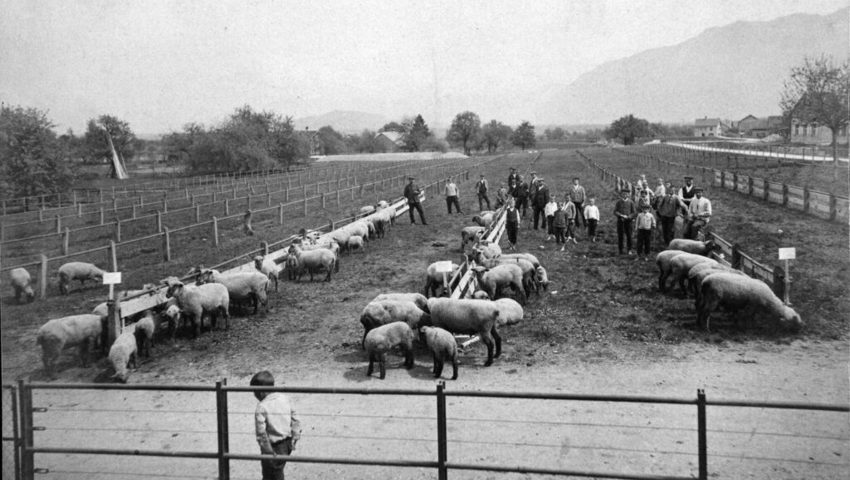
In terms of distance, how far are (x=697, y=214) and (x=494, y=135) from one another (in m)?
142

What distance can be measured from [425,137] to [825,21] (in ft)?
Result: 459

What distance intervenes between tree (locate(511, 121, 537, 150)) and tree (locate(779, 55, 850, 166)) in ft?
373

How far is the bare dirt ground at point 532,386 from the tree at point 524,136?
139977mm

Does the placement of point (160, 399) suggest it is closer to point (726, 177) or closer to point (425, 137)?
point (726, 177)

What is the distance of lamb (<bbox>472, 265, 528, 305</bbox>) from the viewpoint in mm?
12477

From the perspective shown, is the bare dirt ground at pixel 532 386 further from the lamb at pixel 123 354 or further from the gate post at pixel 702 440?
the gate post at pixel 702 440

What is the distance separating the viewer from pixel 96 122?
94.1m

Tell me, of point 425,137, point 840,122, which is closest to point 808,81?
point 840,122

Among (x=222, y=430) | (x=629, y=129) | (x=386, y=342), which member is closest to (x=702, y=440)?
(x=222, y=430)

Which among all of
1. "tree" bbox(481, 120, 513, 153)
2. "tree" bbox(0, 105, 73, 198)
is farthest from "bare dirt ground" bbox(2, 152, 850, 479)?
"tree" bbox(481, 120, 513, 153)

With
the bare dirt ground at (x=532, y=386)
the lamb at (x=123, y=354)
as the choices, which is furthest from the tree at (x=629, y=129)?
the lamb at (x=123, y=354)

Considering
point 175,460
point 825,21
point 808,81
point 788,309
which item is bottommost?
point 175,460

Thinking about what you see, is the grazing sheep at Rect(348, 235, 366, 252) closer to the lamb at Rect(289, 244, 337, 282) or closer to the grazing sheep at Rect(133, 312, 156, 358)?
the lamb at Rect(289, 244, 337, 282)

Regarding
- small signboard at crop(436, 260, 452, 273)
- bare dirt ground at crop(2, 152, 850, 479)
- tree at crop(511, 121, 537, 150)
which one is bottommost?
bare dirt ground at crop(2, 152, 850, 479)
